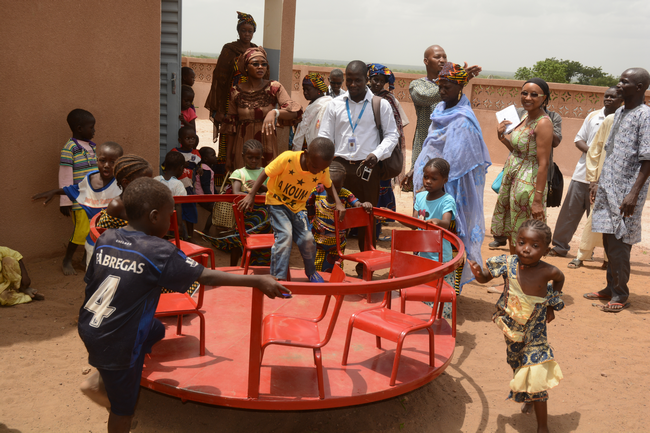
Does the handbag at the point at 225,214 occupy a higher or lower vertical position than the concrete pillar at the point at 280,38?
lower

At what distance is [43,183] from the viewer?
5.72 metres

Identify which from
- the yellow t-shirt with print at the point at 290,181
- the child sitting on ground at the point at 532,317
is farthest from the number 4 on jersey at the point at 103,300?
the yellow t-shirt with print at the point at 290,181

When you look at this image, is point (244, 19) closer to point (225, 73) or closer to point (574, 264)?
point (225, 73)

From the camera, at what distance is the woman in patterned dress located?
5.57 metres

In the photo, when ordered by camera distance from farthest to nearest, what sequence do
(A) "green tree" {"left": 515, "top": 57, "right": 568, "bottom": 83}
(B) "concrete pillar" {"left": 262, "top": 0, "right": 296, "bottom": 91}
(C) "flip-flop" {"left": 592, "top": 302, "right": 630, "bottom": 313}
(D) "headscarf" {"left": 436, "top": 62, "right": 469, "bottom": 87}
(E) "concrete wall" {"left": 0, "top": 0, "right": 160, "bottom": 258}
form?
(A) "green tree" {"left": 515, "top": 57, "right": 568, "bottom": 83} → (B) "concrete pillar" {"left": 262, "top": 0, "right": 296, "bottom": 91} → (C) "flip-flop" {"left": 592, "top": 302, "right": 630, "bottom": 313} → (E) "concrete wall" {"left": 0, "top": 0, "right": 160, "bottom": 258} → (D) "headscarf" {"left": 436, "top": 62, "right": 469, "bottom": 87}

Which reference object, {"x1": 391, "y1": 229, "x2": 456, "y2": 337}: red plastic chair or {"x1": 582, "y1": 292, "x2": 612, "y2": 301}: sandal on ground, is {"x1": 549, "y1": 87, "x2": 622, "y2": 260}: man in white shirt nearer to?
{"x1": 582, "y1": 292, "x2": 612, "y2": 301}: sandal on ground

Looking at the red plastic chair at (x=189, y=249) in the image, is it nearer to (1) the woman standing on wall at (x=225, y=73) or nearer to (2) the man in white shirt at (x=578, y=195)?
(1) the woman standing on wall at (x=225, y=73)

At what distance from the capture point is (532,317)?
348 cm

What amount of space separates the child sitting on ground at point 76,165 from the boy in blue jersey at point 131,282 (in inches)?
123

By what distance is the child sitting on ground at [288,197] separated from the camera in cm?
466

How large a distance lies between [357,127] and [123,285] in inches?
153

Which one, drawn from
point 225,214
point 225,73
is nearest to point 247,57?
point 225,73

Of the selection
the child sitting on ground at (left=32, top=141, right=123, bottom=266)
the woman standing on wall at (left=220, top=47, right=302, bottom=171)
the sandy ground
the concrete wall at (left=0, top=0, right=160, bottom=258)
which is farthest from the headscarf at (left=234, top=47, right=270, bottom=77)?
the sandy ground

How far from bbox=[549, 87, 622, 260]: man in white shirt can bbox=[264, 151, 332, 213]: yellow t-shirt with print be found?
4535 millimetres
